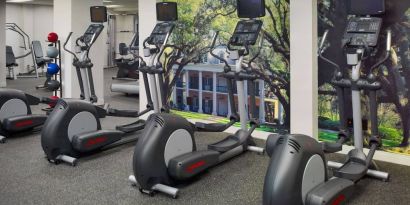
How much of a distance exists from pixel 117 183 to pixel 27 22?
39.0ft

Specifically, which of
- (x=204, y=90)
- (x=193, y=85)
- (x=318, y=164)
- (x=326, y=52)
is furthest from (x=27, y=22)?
(x=318, y=164)

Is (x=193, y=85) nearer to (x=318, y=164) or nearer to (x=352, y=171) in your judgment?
(x=352, y=171)

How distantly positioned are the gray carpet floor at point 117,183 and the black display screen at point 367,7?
1.65 m

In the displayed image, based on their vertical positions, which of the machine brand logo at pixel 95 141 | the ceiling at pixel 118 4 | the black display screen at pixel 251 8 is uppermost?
the ceiling at pixel 118 4

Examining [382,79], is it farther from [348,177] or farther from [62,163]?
[62,163]

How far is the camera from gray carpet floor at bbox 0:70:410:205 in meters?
3.44

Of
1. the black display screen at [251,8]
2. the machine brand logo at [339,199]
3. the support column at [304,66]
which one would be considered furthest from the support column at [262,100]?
the machine brand logo at [339,199]

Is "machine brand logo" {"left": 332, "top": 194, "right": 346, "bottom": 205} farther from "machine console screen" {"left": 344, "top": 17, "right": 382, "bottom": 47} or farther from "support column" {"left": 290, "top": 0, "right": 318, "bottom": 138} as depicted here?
"support column" {"left": 290, "top": 0, "right": 318, "bottom": 138}

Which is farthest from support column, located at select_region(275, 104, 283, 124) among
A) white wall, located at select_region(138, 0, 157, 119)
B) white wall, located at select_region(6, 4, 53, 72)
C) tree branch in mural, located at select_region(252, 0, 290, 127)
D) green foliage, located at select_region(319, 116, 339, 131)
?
white wall, located at select_region(6, 4, 53, 72)

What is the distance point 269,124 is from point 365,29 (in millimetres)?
2043

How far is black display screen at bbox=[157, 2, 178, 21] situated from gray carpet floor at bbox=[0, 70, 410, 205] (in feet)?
6.08

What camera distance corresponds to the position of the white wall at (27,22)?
531 inches

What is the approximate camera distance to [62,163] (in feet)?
→ 14.7

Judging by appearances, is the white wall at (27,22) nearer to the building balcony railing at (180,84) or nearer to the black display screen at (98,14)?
the black display screen at (98,14)
